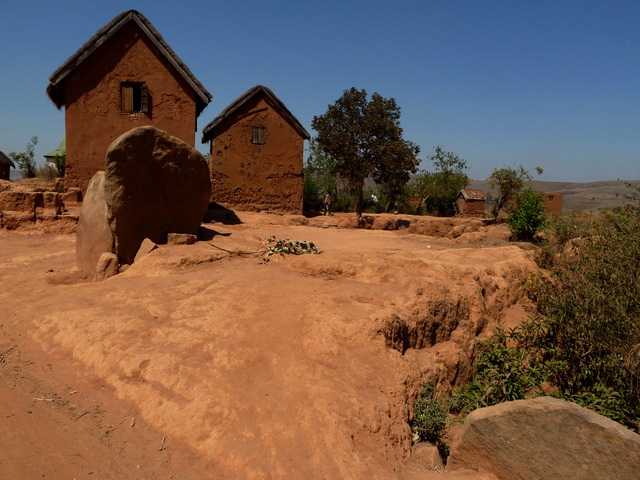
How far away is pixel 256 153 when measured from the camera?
15000 millimetres

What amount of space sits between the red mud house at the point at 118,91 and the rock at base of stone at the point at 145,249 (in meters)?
8.04

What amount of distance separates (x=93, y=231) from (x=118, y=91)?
824 cm

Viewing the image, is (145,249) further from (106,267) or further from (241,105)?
(241,105)

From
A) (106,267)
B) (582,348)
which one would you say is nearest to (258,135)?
(106,267)

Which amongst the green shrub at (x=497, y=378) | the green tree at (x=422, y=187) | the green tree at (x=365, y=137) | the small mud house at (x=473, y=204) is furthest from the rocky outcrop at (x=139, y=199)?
the green tree at (x=422, y=187)

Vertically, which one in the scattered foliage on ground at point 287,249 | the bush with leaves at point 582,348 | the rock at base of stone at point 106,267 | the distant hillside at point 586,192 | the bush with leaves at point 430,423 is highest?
the distant hillside at point 586,192

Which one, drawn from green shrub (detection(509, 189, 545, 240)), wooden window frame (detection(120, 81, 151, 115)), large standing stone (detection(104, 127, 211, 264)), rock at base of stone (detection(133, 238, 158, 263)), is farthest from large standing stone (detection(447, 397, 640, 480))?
wooden window frame (detection(120, 81, 151, 115))

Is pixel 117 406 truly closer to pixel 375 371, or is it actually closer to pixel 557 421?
pixel 375 371

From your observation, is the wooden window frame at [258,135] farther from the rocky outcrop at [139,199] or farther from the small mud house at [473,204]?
the small mud house at [473,204]

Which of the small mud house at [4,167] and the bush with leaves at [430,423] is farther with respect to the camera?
the small mud house at [4,167]

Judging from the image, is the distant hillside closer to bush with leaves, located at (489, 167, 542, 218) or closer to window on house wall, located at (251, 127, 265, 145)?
bush with leaves, located at (489, 167, 542, 218)

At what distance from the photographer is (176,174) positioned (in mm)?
6910

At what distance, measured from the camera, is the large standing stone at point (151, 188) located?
593 centimetres

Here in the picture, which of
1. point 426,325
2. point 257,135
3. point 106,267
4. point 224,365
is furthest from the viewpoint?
point 257,135
